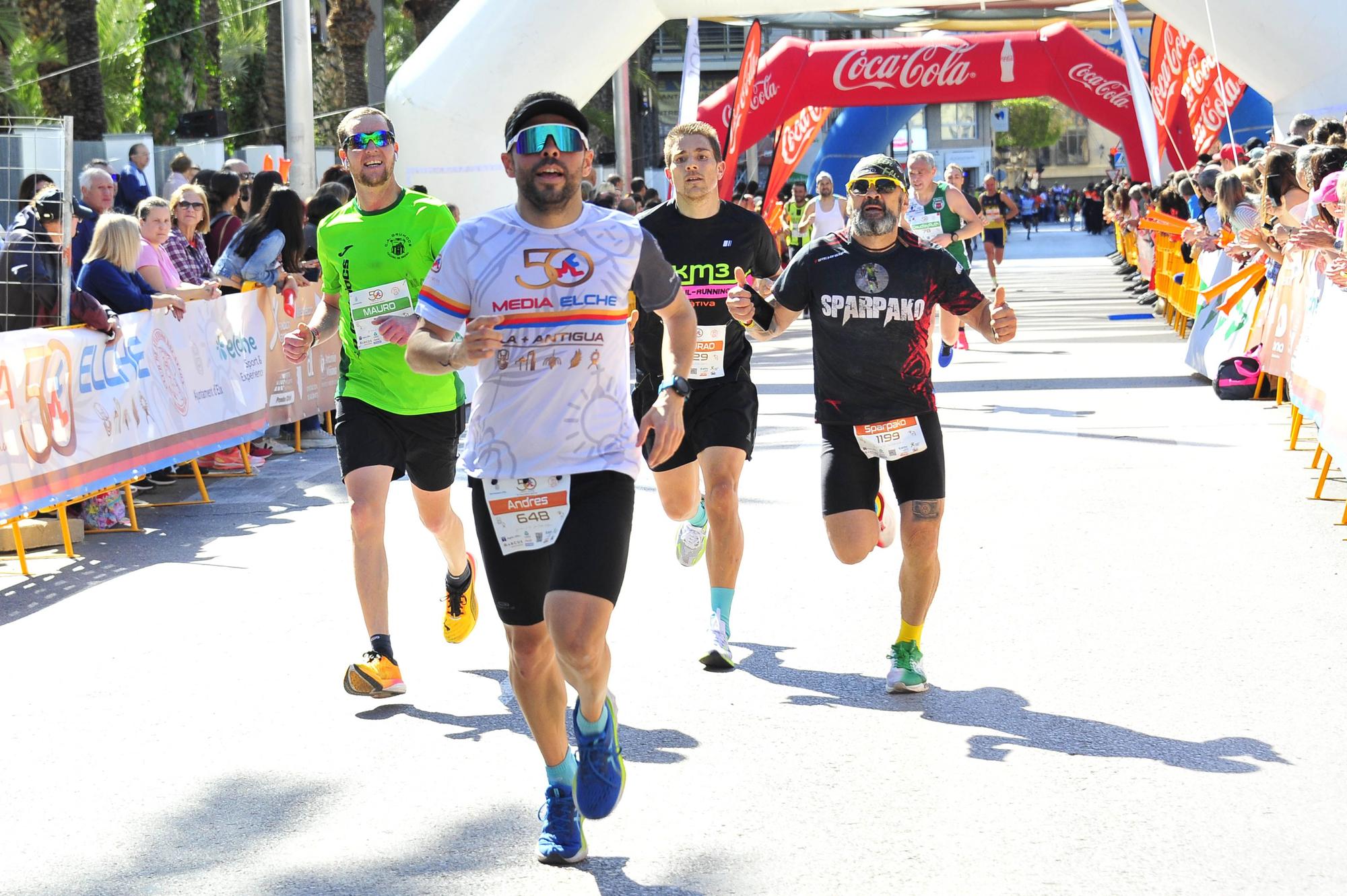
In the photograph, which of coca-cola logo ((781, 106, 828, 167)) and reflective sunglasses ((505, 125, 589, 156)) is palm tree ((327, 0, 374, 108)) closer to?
coca-cola logo ((781, 106, 828, 167))

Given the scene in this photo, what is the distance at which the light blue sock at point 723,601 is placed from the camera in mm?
6125

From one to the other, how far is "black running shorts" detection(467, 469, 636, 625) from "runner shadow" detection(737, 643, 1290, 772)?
1.46 meters

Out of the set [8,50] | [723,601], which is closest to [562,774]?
[723,601]

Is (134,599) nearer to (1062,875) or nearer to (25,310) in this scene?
(25,310)

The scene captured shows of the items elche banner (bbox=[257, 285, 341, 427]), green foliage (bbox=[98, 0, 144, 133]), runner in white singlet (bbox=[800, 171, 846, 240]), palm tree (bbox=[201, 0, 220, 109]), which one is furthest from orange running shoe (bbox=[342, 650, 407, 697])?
green foliage (bbox=[98, 0, 144, 133])

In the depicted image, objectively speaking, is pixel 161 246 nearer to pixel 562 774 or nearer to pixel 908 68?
pixel 562 774

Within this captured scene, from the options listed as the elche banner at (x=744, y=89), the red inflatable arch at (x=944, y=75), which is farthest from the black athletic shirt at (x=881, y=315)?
the red inflatable arch at (x=944, y=75)

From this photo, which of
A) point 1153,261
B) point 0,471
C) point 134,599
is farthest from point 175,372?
point 1153,261

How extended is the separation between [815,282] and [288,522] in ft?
14.8

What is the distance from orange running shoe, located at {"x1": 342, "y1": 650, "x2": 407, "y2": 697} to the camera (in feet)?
18.7

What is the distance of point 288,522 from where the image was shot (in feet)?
30.8

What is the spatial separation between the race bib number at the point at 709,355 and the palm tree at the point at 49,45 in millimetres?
19572

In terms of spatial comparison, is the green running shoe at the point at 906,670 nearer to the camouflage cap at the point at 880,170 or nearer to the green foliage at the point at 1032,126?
the camouflage cap at the point at 880,170

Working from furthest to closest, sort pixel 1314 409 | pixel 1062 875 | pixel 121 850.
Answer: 1. pixel 1314 409
2. pixel 121 850
3. pixel 1062 875
